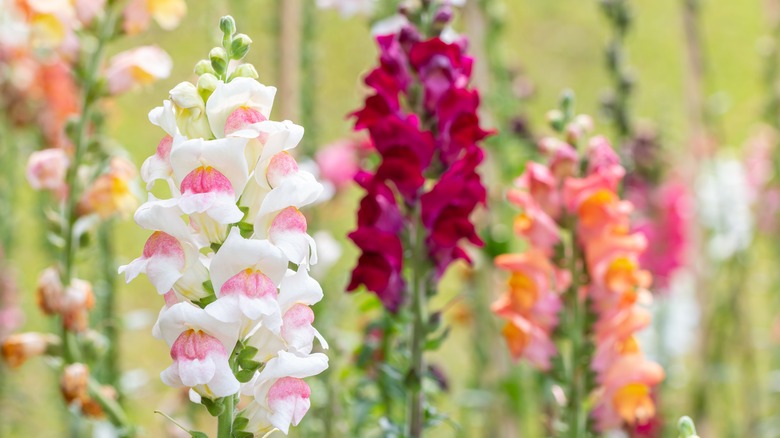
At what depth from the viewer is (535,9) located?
16.1 ft

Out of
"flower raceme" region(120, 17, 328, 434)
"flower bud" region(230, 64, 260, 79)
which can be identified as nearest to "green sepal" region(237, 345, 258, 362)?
"flower raceme" region(120, 17, 328, 434)

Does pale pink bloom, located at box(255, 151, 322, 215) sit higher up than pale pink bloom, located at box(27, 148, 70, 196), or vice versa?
pale pink bloom, located at box(27, 148, 70, 196)

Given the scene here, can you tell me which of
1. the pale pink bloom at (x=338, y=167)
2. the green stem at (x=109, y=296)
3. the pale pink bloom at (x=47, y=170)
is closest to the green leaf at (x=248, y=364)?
the pale pink bloom at (x=47, y=170)

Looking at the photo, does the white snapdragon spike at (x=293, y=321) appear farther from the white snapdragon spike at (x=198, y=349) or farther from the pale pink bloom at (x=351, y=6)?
the pale pink bloom at (x=351, y=6)

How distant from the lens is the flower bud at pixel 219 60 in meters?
0.78

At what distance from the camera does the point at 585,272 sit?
1.22m

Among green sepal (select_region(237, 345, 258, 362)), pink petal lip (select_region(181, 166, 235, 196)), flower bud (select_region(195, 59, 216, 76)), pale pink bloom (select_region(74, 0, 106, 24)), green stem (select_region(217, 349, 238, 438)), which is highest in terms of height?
pale pink bloom (select_region(74, 0, 106, 24))

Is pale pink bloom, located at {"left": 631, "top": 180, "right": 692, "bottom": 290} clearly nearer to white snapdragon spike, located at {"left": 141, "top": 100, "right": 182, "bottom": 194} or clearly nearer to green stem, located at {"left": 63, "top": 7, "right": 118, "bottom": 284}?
green stem, located at {"left": 63, "top": 7, "right": 118, "bottom": 284}

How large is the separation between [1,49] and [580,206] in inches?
51.8

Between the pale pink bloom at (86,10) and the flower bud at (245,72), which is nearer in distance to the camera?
the flower bud at (245,72)

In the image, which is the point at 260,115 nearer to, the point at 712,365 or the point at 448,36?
the point at 448,36

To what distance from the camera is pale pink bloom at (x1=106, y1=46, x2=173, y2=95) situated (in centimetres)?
131

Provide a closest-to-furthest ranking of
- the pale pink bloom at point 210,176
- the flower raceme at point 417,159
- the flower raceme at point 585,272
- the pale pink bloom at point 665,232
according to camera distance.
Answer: the pale pink bloom at point 210,176 → the flower raceme at point 417,159 → the flower raceme at point 585,272 → the pale pink bloom at point 665,232

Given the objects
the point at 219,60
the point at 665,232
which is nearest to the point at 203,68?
the point at 219,60
